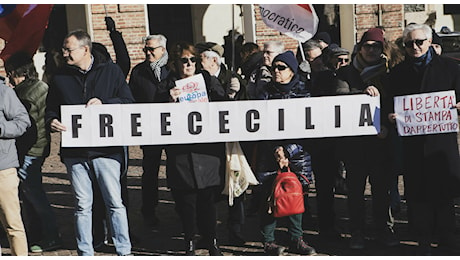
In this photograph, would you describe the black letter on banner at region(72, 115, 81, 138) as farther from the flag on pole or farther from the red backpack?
the flag on pole

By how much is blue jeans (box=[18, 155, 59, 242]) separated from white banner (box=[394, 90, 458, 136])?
3.07 metres

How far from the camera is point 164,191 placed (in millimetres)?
10578

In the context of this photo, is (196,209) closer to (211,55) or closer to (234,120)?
(234,120)

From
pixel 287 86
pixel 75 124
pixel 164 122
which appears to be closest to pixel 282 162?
pixel 287 86

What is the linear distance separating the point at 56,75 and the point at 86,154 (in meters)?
0.67

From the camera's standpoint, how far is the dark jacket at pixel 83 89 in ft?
23.3

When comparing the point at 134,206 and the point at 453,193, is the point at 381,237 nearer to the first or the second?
the point at 453,193

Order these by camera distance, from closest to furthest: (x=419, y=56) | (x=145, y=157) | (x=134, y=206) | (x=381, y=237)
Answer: (x=419, y=56)
(x=381, y=237)
(x=145, y=157)
(x=134, y=206)

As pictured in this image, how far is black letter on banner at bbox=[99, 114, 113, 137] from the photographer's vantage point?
723cm

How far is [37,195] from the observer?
7.89 metres

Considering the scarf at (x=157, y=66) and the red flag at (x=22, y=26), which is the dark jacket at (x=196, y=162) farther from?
the red flag at (x=22, y=26)

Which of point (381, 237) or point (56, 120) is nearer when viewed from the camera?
point (56, 120)

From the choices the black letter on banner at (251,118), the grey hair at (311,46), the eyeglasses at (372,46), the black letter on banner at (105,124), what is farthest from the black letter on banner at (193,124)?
the grey hair at (311,46)

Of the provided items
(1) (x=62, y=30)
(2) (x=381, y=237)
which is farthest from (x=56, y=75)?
(1) (x=62, y=30)
